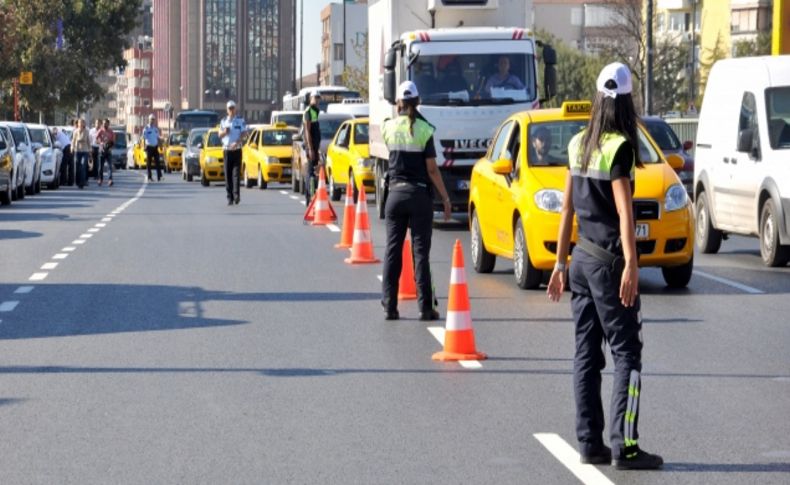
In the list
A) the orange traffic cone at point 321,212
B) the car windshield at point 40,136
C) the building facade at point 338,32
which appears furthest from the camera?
the building facade at point 338,32

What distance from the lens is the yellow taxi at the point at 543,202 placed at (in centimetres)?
1689

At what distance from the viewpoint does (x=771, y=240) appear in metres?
19.9

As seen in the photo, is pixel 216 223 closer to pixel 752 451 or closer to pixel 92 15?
pixel 752 451

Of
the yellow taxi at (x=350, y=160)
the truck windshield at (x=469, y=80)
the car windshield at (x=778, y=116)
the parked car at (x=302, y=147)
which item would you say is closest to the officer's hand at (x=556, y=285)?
the car windshield at (x=778, y=116)

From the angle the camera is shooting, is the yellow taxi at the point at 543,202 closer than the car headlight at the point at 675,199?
Yes

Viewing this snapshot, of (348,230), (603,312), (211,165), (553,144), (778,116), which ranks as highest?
(778,116)

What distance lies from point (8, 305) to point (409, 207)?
367 cm

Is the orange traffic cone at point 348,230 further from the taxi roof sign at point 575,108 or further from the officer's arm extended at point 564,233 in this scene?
the officer's arm extended at point 564,233

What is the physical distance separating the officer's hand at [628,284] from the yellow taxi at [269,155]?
3847 cm

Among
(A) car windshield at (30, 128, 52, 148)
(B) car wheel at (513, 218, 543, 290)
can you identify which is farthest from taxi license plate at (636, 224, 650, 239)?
(A) car windshield at (30, 128, 52, 148)

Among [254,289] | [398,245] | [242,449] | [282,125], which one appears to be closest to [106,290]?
[254,289]

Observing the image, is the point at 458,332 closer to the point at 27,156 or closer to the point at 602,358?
the point at 602,358

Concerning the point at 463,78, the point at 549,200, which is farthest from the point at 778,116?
the point at 463,78

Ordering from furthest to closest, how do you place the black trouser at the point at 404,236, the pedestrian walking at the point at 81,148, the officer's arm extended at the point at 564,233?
the pedestrian walking at the point at 81,148 → the black trouser at the point at 404,236 → the officer's arm extended at the point at 564,233
